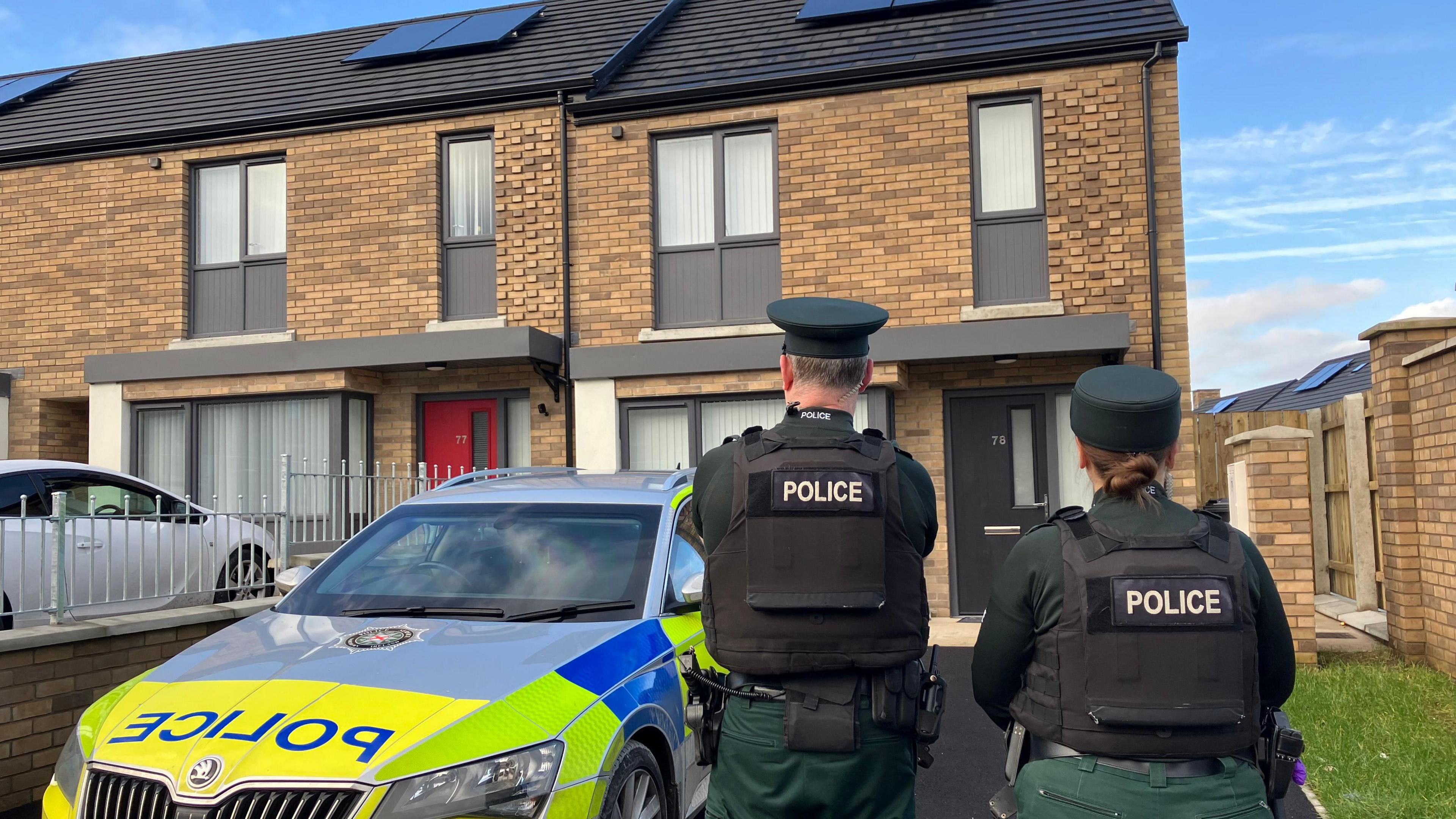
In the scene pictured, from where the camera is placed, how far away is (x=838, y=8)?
12125mm

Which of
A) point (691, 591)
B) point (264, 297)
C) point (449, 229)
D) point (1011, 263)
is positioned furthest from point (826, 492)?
point (264, 297)

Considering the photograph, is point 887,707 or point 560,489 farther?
point 560,489

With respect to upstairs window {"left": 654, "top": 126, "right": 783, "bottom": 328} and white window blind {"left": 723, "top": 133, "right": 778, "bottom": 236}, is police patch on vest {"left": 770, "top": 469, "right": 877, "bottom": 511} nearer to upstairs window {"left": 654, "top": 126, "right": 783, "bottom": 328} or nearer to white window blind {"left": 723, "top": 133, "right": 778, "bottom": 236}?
upstairs window {"left": 654, "top": 126, "right": 783, "bottom": 328}

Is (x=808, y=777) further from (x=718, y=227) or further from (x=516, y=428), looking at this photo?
(x=516, y=428)

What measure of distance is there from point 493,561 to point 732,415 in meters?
6.84

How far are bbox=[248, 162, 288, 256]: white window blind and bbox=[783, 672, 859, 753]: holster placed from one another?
1149 centimetres

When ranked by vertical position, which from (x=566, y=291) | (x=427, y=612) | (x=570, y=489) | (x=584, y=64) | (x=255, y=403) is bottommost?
(x=427, y=612)

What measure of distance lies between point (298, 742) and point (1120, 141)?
31.5ft

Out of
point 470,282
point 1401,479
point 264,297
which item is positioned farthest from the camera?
point 264,297

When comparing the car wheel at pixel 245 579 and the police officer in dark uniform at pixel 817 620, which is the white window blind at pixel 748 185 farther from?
the police officer in dark uniform at pixel 817 620

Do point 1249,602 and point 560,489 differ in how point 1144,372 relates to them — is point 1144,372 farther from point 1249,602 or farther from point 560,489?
point 560,489

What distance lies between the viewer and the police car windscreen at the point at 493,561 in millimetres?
4051

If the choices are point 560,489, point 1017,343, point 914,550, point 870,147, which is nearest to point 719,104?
point 870,147

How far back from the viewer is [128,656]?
580 centimetres
